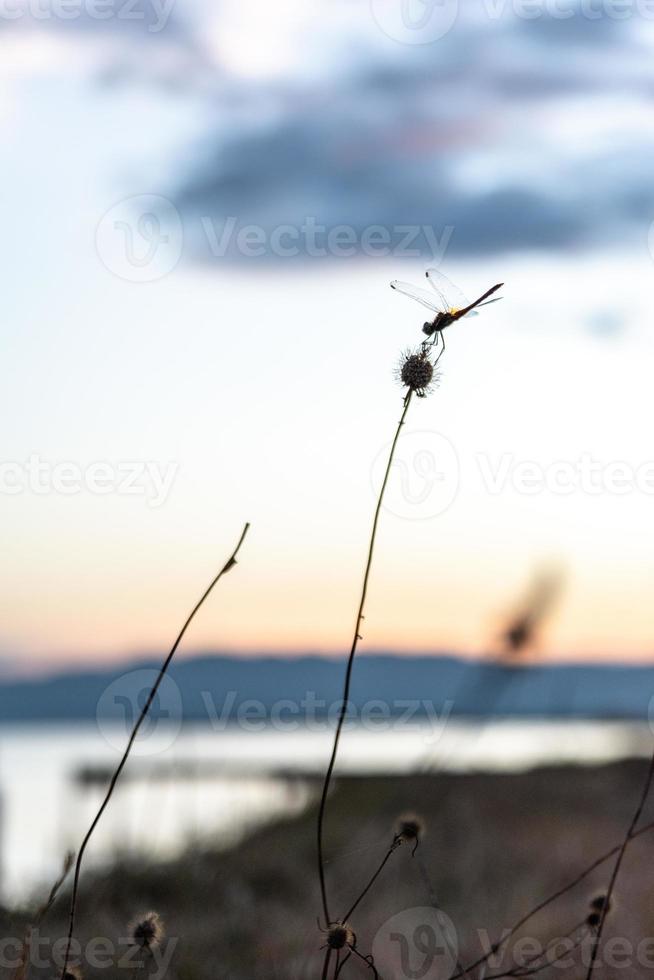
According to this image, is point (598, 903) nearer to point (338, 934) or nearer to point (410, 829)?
point (410, 829)

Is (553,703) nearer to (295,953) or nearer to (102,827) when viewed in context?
(295,953)

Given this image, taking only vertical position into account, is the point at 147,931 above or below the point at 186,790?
below

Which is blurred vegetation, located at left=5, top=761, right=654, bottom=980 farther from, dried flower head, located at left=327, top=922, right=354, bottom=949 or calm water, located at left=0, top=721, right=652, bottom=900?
dried flower head, located at left=327, top=922, right=354, bottom=949

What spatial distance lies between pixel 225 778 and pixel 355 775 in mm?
2818

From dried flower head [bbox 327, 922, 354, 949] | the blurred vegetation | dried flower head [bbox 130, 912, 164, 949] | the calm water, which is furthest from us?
the blurred vegetation

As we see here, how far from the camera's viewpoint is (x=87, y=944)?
5.11 metres

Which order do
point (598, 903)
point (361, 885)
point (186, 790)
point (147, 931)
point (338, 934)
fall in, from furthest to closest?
point (186, 790) → point (361, 885) → point (598, 903) → point (147, 931) → point (338, 934)

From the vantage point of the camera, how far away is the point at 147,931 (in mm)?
2787

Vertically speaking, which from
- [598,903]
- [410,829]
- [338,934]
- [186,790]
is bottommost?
[338,934]

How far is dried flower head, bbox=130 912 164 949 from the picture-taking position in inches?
109

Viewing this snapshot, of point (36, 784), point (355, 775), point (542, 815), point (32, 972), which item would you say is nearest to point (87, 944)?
point (32, 972)

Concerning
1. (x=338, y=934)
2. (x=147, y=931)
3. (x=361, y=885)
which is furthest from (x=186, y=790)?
(x=338, y=934)

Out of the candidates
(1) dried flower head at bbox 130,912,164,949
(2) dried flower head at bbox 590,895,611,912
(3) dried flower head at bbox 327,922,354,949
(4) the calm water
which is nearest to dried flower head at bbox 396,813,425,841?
(4) the calm water

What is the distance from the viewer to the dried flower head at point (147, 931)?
2762 mm
